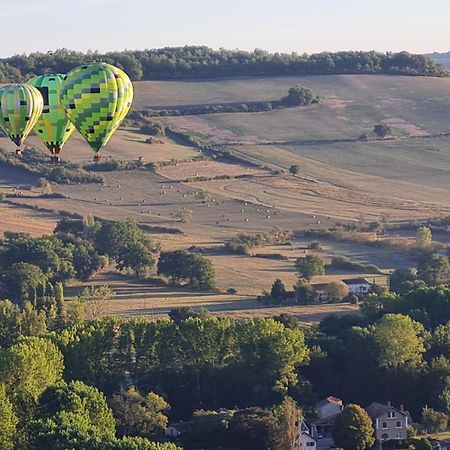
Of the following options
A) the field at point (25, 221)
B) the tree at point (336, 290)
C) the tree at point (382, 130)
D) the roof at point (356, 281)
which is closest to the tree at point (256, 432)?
the tree at point (336, 290)

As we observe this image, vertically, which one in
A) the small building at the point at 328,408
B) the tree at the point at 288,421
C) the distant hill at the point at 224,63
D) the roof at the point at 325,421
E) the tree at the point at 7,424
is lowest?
the roof at the point at 325,421

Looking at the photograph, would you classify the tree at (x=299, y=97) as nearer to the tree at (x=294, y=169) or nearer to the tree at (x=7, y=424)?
the tree at (x=294, y=169)

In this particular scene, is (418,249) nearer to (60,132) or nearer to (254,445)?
(60,132)

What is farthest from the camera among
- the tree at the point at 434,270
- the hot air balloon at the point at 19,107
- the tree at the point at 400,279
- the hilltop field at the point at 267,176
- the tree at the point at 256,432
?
the hilltop field at the point at 267,176

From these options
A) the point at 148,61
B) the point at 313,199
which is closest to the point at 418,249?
the point at 313,199

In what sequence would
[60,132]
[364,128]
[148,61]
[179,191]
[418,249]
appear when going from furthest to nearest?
[148,61], [364,128], [179,191], [418,249], [60,132]

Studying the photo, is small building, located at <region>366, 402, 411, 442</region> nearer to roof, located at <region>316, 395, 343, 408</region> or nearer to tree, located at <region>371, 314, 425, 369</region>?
roof, located at <region>316, 395, 343, 408</region>
